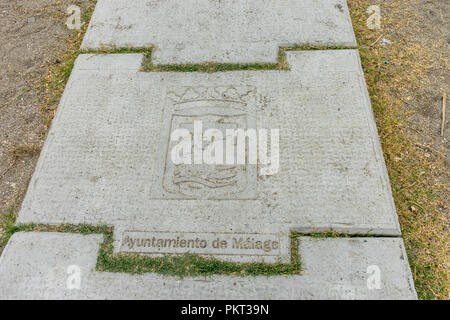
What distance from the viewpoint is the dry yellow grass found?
215 centimetres

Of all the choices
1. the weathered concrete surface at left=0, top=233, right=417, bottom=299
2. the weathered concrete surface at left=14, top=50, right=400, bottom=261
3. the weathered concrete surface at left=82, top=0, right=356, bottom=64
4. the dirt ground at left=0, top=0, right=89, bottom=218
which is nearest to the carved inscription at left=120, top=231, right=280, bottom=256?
the weathered concrete surface at left=14, top=50, right=400, bottom=261

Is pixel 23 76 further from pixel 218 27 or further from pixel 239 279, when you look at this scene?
pixel 239 279

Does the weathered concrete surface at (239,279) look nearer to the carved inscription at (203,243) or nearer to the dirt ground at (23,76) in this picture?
the carved inscription at (203,243)

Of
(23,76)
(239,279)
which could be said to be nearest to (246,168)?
(239,279)

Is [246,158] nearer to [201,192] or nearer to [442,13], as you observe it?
[201,192]

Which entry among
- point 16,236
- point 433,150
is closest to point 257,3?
point 433,150

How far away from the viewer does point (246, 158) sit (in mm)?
2428

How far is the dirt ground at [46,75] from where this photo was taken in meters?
2.57

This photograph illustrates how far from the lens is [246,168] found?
7.83 ft

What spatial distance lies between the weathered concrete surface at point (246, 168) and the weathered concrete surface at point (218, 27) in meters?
0.21

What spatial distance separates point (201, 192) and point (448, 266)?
5.23ft

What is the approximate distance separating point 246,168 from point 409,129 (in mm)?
1341

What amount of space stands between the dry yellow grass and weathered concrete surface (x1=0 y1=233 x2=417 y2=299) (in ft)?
0.69

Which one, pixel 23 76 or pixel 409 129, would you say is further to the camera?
pixel 23 76
